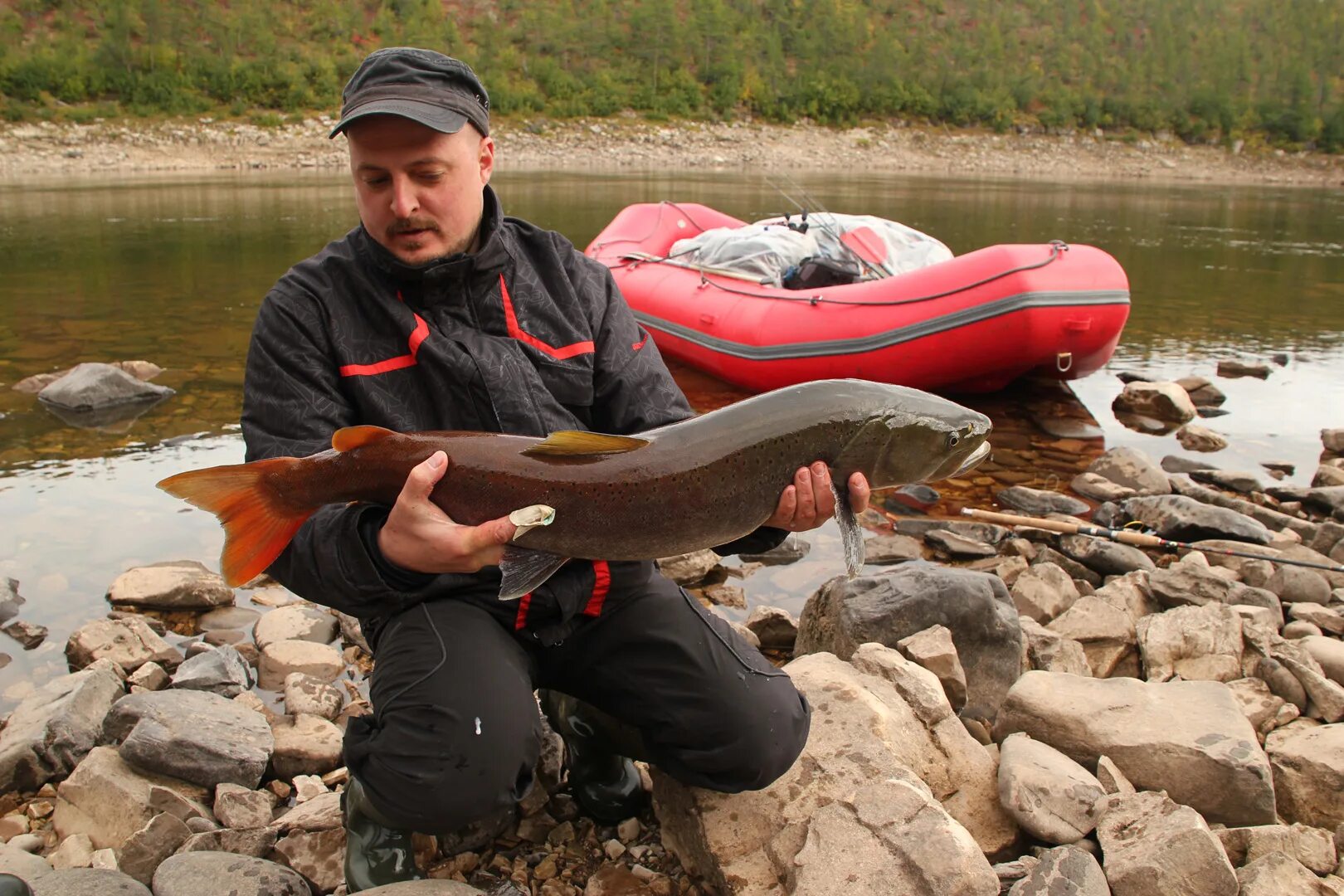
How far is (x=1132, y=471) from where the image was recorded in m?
7.24

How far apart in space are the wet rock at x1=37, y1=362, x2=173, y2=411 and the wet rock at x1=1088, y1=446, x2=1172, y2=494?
7966 mm

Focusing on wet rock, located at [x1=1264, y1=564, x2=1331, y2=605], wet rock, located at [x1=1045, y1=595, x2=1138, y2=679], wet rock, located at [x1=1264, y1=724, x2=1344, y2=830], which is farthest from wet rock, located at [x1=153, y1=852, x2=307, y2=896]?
wet rock, located at [x1=1264, y1=564, x2=1331, y2=605]

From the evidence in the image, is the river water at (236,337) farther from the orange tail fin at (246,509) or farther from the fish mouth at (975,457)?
the fish mouth at (975,457)

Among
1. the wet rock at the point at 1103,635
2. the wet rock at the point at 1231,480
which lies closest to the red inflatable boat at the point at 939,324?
the wet rock at the point at 1231,480

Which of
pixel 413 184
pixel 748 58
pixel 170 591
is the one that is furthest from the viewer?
pixel 748 58

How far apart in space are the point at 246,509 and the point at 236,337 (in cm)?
945

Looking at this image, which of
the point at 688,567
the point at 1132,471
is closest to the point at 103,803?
the point at 688,567

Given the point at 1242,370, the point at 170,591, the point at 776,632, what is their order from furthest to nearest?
the point at 1242,370 → the point at 170,591 → the point at 776,632

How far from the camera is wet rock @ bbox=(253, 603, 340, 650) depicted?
4.58 meters

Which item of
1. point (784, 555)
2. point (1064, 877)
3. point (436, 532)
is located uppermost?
point (436, 532)

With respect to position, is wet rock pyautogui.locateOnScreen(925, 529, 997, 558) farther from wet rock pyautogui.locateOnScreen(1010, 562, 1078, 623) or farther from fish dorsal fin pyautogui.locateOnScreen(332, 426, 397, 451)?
fish dorsal fin pyautogui.locateOnScreen(332, 426, 397, 451)

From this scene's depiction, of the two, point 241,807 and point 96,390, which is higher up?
point 96,390

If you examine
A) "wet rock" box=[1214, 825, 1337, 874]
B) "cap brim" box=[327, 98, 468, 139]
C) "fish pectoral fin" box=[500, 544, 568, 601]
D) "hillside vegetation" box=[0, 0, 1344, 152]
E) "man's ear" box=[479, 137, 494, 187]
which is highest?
"hillside vegetation" box=[0, 0, 1344, 152]

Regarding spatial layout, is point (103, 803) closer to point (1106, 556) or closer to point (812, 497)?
point (812, 497)
